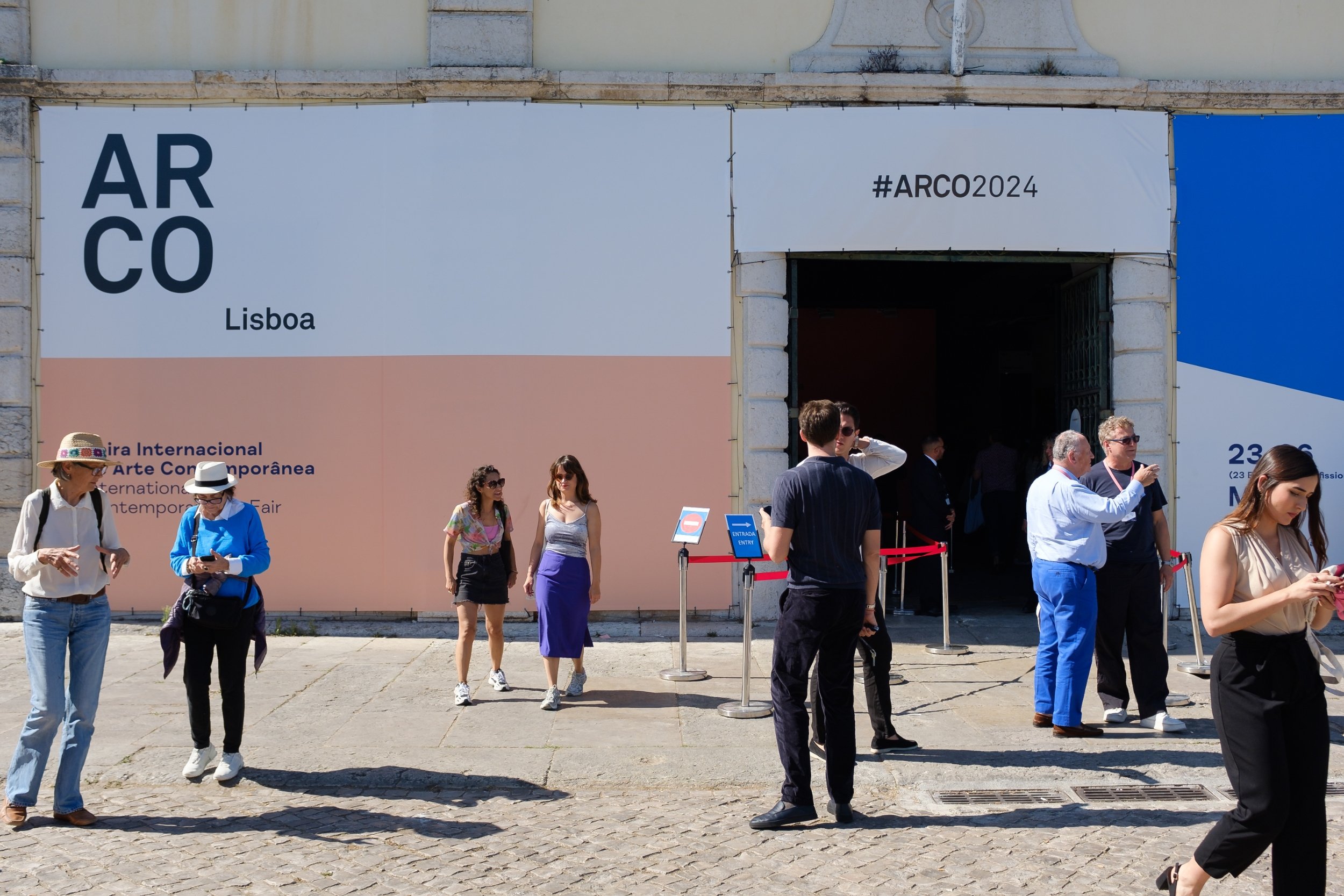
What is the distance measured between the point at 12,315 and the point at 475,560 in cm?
563

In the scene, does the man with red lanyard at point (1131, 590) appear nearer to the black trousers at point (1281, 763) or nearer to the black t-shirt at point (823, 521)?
the black t-shirt at point (823, 521)

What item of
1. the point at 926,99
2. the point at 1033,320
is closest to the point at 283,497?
the point at 926,99

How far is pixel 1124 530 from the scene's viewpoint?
6.60 meters

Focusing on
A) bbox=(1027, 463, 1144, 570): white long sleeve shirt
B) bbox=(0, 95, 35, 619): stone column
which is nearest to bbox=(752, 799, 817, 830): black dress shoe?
bbox=(1027, 463, 1144, 570): white long sleeve shirt

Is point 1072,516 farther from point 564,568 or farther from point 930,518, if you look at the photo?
point 930,518

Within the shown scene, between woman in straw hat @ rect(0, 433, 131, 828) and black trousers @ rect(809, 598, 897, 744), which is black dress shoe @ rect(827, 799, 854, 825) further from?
woman in straw hat @ rect(0, 433, 131, 828)

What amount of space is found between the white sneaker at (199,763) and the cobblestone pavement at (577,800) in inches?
2.8

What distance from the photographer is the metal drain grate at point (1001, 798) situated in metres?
5.29

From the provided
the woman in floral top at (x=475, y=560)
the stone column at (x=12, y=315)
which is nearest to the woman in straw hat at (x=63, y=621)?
the woman in floral top at (x=475, y=560)

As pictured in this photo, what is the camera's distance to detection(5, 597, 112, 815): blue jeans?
4.91 meters

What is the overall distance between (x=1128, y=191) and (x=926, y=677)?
512 centimetres

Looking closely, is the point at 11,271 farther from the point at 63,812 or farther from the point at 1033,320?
the point at 1033,320

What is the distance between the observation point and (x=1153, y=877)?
4.27 meters

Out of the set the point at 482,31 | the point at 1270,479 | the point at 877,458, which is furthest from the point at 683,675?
the point at 482,31
